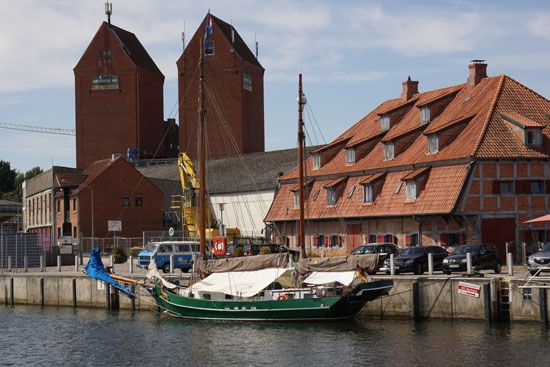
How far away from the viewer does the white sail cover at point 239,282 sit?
49.4m

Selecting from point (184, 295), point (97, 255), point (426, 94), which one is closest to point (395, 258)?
point (184, 295)

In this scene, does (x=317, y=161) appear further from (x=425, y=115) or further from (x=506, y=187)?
(x=506, y=187)

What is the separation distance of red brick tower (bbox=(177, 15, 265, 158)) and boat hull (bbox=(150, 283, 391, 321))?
75405mm

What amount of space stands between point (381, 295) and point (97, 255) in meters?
17.8

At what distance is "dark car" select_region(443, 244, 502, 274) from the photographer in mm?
50188

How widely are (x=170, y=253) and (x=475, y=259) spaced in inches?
879

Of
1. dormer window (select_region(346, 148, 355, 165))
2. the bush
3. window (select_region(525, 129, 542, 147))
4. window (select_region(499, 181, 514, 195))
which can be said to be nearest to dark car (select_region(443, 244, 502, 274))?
window (select_region(499, 181, 514, 195))

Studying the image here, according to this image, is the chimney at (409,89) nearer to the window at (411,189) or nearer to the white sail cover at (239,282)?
the window at (411,189)

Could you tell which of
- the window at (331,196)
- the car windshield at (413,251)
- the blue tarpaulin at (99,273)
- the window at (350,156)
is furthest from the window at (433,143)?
the blue tarpaulin at (99,273)

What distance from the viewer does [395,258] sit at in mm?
52844

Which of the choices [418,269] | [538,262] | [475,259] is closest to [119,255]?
[418,269]

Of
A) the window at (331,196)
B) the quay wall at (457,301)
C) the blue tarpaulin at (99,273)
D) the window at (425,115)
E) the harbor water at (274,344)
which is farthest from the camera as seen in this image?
the window at (331,196)

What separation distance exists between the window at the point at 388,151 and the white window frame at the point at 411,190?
5.20 m

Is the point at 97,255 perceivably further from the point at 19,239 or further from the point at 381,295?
the point at 19,239
